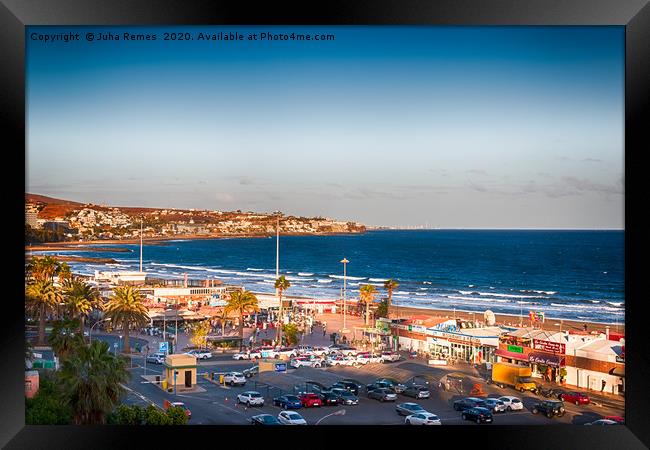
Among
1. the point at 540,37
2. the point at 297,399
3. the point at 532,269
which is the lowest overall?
the point at 297,399

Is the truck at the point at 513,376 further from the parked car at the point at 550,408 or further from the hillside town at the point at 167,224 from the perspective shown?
the hillside town at the point at 167,224

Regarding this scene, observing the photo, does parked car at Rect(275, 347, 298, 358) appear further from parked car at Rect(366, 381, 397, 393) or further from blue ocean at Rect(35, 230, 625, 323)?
blue ocean at Rect(35, 230, 625, 323)

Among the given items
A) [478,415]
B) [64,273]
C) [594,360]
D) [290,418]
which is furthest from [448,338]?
[64,273]

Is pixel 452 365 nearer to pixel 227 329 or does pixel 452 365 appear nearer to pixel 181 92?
pixel 227 329

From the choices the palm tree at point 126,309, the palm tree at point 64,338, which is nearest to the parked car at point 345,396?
the palm tree at point 126,309

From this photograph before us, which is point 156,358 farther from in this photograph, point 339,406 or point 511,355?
point 511,355

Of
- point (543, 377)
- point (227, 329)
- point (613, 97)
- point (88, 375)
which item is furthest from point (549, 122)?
point (88, 375)
